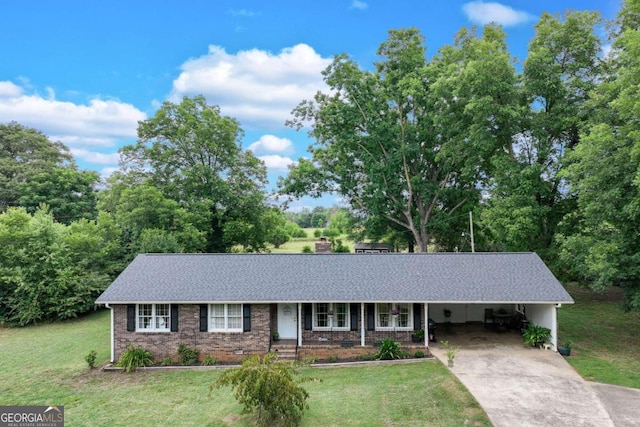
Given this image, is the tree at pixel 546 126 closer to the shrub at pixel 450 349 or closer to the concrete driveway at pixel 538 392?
the shrub at pixel 450 349

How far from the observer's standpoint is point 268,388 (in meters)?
8.82

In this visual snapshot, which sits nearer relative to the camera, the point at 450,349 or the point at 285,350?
the point at 450,349

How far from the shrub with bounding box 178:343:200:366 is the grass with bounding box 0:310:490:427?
68cm

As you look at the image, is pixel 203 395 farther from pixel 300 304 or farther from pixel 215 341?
pixel 300 304

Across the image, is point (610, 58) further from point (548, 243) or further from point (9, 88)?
point (9, 88)

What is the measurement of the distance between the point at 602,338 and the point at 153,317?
61.1ft

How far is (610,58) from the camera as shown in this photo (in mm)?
21234

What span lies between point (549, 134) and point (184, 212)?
23806 millimetres

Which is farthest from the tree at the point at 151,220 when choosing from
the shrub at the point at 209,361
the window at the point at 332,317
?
the window at the point at 332,317

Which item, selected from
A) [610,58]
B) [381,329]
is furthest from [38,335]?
[610,58]

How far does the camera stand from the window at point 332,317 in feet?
51.2

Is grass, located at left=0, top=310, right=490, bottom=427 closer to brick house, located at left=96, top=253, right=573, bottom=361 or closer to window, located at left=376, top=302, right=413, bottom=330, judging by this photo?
brick house, located at left=96, top=253, right=573, bottom=361

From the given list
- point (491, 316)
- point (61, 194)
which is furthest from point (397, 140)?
point (61, 194)
